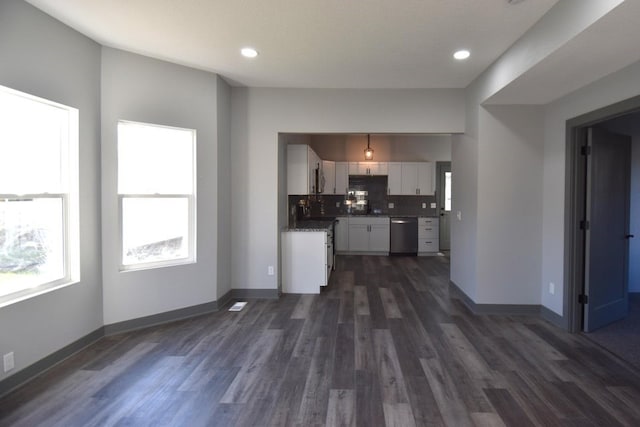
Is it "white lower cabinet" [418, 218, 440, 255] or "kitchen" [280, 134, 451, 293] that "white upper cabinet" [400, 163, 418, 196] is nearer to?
"kitchen" [280, 134, 451, 293]

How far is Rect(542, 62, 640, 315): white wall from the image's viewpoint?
3.17m

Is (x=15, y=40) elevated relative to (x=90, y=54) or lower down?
lower down

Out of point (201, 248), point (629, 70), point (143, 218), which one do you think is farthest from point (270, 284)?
point (629, 70)

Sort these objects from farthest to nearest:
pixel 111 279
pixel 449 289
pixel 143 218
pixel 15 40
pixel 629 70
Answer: pixel 449 289, pixel 143 218, pixel 111 279, pixel 629 70, pixel 15 40

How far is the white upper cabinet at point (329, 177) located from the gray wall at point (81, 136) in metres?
5.26

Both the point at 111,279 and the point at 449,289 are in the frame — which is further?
the point at 449,289

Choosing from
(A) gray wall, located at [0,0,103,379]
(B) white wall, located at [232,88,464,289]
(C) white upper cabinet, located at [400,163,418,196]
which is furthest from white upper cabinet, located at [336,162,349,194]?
(A) gray wall, located at [0,0,103,379]

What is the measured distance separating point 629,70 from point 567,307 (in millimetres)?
2258

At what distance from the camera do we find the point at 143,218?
3.45 meters

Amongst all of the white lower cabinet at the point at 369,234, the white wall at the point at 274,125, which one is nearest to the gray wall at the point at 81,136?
the white wall at the point at 274,125

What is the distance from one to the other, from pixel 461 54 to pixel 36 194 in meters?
3.96

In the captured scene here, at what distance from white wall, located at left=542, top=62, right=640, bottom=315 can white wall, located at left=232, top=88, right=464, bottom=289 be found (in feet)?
3.40

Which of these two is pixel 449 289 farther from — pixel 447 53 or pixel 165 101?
pixel 165 101

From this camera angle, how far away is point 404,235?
7.74 meters
